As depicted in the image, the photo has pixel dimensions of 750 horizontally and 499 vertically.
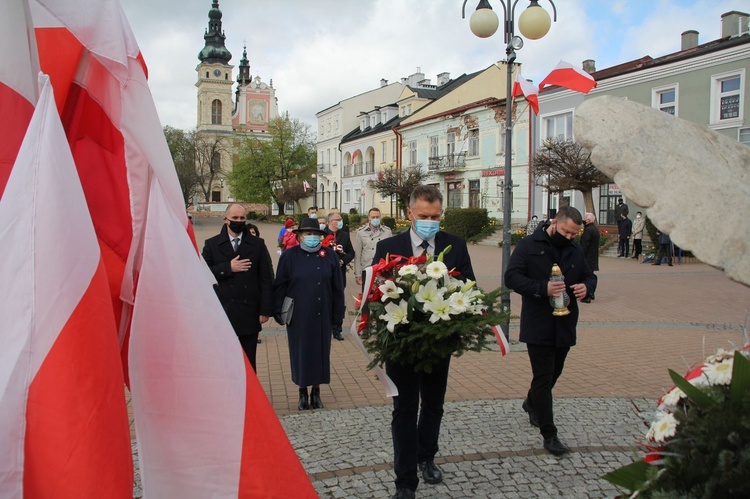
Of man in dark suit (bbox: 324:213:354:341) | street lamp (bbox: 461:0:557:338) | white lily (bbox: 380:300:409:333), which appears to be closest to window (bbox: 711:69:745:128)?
street lamp (bbox: 461:0:557:338)

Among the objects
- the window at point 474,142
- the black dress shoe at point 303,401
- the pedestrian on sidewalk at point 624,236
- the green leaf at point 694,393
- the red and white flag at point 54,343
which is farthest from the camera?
Result: the window at point 474,142

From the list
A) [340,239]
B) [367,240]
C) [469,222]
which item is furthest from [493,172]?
[367,240]

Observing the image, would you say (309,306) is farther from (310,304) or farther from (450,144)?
(450,144)

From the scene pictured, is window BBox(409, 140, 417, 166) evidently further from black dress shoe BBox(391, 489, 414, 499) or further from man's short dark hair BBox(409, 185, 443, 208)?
black dress shoe BBox(391, 489, 414, 499)

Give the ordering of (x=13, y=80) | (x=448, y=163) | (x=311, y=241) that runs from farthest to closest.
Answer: (x=448, y=163)
(x=311, y=241)
(x=13, y=80)

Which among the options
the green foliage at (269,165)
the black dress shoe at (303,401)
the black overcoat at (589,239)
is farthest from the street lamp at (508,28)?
the green foliage at (269,165)

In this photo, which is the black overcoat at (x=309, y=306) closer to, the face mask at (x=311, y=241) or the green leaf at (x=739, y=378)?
the face mask at (x=311, y=241)

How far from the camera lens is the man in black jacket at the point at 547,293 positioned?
4922mm

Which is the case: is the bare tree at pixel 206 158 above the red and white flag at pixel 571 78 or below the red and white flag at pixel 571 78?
above

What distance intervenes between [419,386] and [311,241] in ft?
8.95

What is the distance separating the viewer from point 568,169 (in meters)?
26.7

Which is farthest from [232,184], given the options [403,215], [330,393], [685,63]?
[330,393]

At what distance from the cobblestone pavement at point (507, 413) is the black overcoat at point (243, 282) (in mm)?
985

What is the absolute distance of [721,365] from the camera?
1.65 metres
